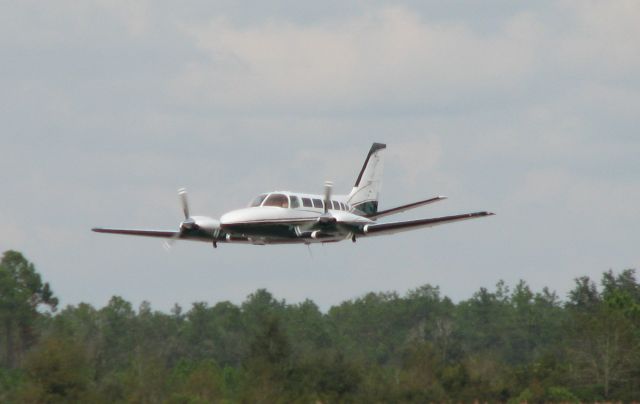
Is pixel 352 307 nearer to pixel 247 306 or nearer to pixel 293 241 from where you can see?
pixel 247 306

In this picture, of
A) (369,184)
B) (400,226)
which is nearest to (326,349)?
(369,184)

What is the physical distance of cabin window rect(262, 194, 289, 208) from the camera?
140 ft

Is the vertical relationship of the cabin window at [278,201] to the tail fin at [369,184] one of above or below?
below

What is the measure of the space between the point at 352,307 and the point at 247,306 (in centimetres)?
2083

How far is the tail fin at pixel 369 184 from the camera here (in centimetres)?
5034

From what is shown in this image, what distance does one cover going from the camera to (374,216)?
4794cm

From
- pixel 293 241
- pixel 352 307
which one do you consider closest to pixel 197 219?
pixel 293 241

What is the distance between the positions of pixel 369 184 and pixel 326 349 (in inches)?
622

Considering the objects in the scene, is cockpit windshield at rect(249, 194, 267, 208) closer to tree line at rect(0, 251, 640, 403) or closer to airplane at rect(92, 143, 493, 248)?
airplane at rect(92, 143, 493, 248)

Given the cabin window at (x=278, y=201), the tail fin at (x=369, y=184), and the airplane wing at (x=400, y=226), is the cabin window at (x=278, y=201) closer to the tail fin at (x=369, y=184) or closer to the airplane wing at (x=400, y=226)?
the airplane wing at (x=400, y=226)

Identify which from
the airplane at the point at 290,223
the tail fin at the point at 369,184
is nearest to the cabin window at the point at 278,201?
the airplane at the point at 290,223

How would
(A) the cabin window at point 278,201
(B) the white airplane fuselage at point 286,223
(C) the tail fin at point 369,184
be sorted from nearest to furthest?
(B) the white airplane fuselage at point 286,223 → (A) the cabin window at point 278,201 → (C) the tail fin at point 369,184

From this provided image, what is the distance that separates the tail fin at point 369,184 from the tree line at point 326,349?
783cm

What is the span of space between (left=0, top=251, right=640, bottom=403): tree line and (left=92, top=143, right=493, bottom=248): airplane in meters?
7.87
